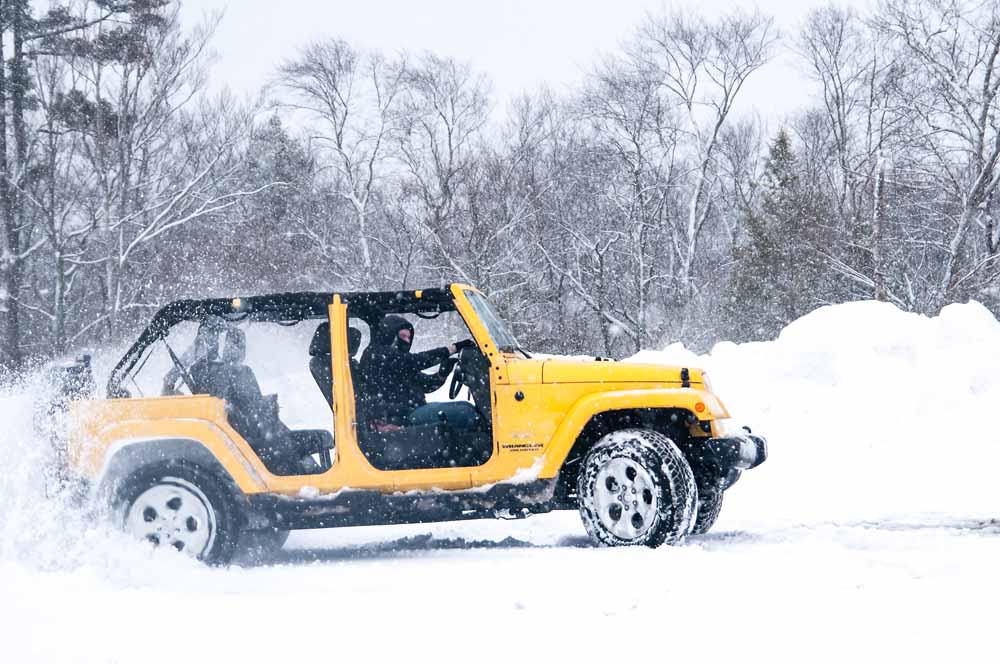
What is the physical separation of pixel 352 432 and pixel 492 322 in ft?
4.06

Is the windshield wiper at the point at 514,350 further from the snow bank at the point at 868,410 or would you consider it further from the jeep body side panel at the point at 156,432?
the snow bank at the point at 868,410

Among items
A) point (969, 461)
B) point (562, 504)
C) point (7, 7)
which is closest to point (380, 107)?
point (7, 7)

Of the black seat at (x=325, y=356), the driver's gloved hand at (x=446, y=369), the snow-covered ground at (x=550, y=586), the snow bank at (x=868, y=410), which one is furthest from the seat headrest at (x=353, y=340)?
the snow bank at (x=868, y=410)

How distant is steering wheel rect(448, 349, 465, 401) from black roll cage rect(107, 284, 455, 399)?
0.39m

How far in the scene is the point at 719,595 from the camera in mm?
4762

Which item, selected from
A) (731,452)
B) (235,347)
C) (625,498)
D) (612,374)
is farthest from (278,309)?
(731,452)

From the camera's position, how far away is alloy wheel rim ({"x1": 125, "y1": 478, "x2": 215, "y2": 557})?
683 cm

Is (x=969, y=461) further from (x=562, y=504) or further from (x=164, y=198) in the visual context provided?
(x=164, y=198)

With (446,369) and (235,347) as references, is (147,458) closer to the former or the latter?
(235,347)

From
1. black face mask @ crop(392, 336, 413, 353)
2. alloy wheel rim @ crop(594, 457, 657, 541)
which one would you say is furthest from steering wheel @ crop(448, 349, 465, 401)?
alloy wheel rim @ crop(594, 457, 657, 541)

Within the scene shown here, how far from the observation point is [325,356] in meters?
7.02

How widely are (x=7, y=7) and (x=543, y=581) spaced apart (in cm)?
2414

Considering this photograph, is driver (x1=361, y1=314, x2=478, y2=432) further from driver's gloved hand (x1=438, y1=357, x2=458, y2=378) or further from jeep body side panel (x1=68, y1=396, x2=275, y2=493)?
jeep body side panel (x1=68, y1=396, x2=275, y2=493)

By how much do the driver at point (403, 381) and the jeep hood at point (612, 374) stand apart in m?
0.59
